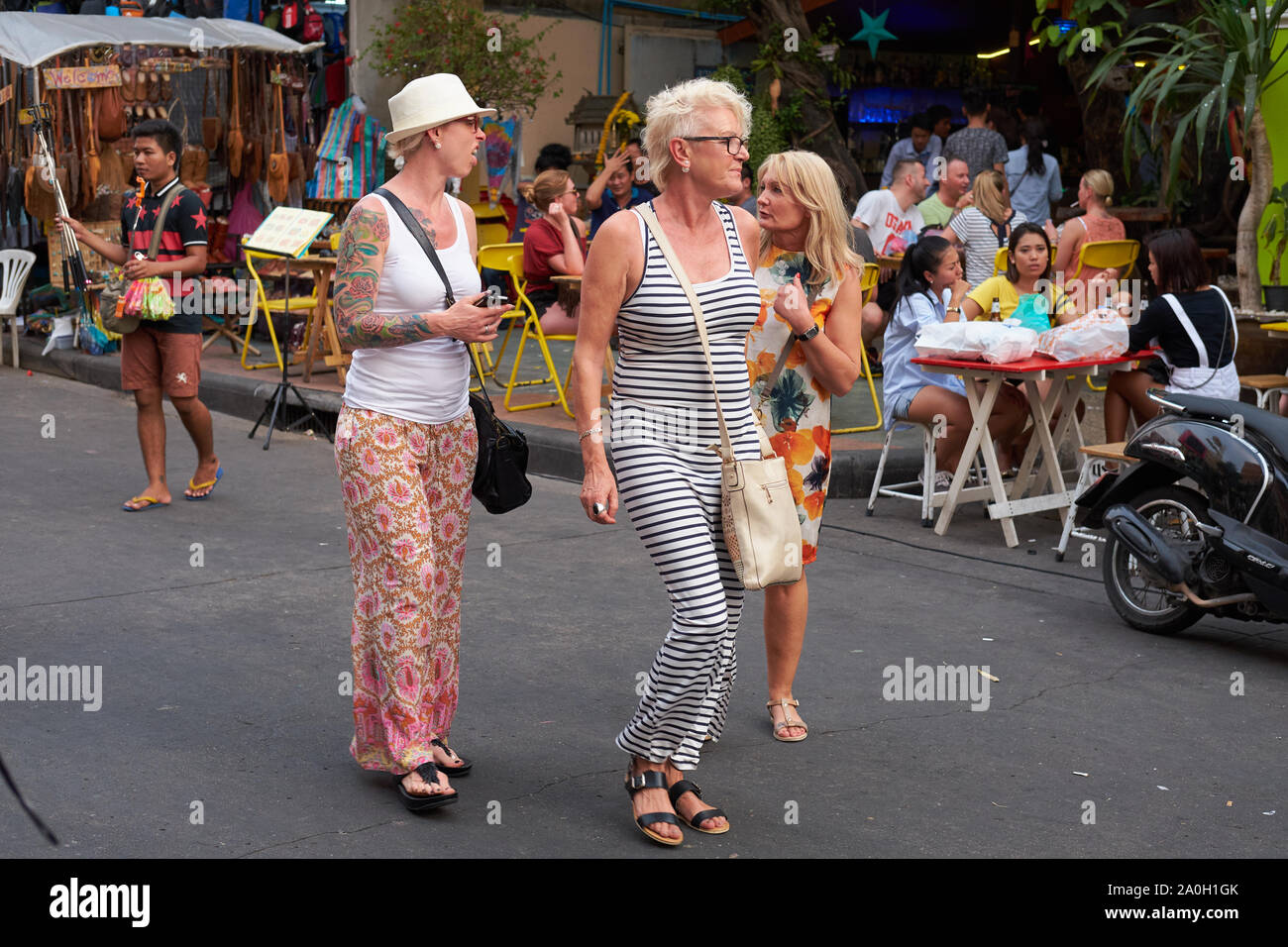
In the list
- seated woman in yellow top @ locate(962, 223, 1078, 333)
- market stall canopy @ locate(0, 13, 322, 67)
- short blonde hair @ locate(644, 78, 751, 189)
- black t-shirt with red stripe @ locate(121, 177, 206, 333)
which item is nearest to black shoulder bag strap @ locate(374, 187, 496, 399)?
short blonde hair @ locate(644, 78, 751, 189)

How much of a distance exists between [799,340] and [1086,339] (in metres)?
3.42

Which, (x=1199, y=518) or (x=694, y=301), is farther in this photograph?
(x=1199, y=518)

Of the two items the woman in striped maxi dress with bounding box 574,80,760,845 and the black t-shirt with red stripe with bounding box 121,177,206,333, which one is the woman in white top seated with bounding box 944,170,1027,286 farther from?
the woman in striped maxi dress with bounding box 574,80,760,845

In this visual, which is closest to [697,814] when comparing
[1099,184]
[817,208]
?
[817,208]

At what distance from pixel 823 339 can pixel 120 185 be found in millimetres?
11272

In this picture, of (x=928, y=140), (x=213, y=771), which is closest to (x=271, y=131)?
(x=928, y=140)

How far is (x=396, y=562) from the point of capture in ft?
13.1

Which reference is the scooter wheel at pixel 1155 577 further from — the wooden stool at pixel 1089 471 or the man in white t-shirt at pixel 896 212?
the man in white t-shirt at pixel 896 212

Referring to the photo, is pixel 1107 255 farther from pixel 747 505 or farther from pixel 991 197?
pixel 747 505

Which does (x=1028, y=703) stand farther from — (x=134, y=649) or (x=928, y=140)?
(x=928, y=140)

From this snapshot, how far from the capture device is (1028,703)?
16.9 feet

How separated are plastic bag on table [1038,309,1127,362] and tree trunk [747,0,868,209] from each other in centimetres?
697

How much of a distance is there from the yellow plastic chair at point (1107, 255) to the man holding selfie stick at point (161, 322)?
568 centimetres

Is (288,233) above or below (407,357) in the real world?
below
